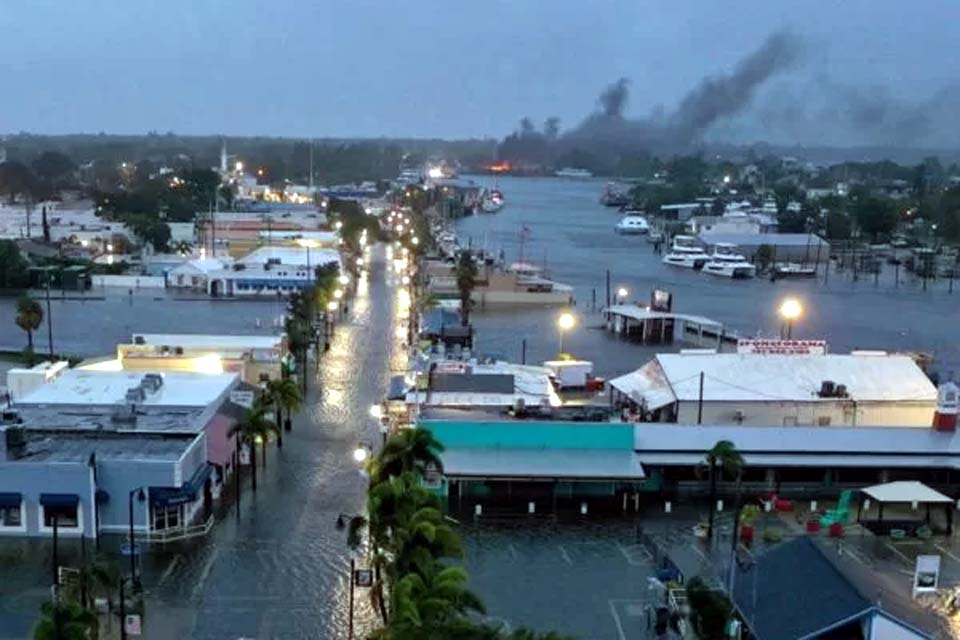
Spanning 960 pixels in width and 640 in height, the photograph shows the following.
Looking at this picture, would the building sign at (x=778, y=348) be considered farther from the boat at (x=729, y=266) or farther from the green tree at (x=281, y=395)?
the boat at (x=729, y=266)

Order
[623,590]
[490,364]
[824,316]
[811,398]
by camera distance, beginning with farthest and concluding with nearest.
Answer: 1. [824,316]
2. [490,364]
3. [811,398]
4. [623,590]

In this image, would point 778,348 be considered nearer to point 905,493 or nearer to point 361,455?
point 905,493

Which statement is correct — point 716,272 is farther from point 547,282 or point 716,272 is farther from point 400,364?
point 400,364

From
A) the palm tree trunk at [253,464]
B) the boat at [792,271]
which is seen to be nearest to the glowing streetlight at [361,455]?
the palm tree trunk at [253,464]

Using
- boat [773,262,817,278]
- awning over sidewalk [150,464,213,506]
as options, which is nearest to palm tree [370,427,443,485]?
awning over sidewalk [150,464,213,506]

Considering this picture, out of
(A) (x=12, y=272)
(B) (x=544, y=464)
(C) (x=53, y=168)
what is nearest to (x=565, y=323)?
(B) (x=544, y=464)

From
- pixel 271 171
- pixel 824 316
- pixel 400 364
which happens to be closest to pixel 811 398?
pixel 400 364
